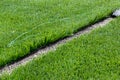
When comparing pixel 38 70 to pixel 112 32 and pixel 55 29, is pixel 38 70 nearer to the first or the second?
pixel 55 29

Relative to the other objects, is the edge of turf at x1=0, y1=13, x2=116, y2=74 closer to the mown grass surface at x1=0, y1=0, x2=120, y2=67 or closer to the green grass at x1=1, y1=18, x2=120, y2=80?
the mown grass surface at x1=0, y1=0, x2=120, y2=67

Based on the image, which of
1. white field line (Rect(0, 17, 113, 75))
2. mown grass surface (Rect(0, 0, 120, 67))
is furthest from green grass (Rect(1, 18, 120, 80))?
mown grass surface (Rect(0, 0, 120, 67))

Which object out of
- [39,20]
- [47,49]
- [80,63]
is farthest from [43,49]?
[39,20]

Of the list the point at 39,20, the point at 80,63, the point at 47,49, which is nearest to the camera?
the point at 80,63

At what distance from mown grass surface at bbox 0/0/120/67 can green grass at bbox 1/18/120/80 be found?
351 millimetres

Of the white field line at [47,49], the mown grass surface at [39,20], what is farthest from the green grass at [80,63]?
the mown grass surface at [39,20]

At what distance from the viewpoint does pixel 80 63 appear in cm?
399

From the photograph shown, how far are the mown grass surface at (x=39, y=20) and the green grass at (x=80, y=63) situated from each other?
0.35m

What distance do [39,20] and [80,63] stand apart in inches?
71.0

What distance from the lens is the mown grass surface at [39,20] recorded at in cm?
448

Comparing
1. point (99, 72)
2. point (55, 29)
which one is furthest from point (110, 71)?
point (55, 29)

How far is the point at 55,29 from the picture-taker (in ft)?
16.6

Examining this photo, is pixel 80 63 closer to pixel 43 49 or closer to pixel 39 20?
pixel 43 49

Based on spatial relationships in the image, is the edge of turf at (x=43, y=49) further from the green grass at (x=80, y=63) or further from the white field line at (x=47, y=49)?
the green grass at (x=80, y=63)
